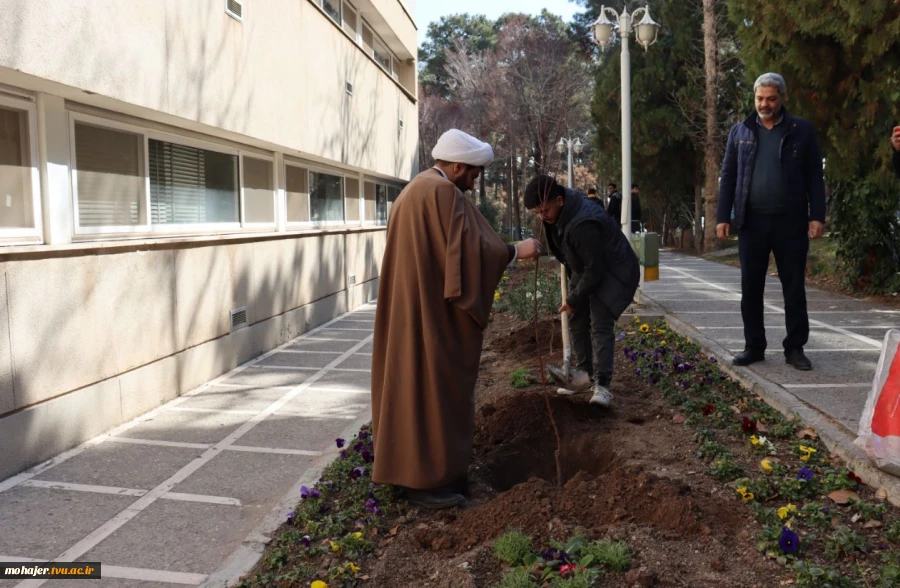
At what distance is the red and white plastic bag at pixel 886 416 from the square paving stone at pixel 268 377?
507 centimetres

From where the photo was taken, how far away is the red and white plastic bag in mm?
3717

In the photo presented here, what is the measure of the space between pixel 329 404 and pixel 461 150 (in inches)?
129

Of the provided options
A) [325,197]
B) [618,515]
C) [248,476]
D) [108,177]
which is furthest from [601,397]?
[325,197]

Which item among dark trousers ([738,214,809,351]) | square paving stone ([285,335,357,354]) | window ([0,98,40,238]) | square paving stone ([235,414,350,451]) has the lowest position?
square paving stone ([235,414,350,451])

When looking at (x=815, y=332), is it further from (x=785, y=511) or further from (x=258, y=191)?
(x=258, y=191)

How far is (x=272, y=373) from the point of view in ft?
26.5

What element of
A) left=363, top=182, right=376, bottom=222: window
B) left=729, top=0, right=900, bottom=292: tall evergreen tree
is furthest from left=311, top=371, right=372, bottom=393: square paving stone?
left=363, top=182, right=376, bottom=222: window

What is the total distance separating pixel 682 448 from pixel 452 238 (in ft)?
6.25

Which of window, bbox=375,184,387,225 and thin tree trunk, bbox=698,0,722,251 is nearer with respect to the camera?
window, bbox=375,184,387,225

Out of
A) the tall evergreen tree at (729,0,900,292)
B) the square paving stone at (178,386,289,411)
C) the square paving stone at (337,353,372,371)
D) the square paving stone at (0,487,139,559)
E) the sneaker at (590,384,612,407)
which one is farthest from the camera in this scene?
the square paving stone at (337,353,372,371)

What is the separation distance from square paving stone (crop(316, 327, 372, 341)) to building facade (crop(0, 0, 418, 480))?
0.85ft

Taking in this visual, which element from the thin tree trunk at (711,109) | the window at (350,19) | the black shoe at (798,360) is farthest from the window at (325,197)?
A: the thin tree trunk at (711,109)

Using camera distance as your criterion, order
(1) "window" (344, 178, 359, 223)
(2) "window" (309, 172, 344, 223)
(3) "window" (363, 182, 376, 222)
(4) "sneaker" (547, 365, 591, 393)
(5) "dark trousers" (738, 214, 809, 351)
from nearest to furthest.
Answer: (4) "sneaker" (547, 365, 591, 393) < (5) "dark trousers" (738, 214, 809, 351) < (2) "window" (309, 172, 344, 223) < (1) "window" (344, 178, 359, 223) < (3) "window" (363, 182, 376, 222)

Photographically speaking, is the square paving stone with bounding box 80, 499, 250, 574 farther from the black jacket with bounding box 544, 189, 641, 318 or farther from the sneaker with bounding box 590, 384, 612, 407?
the black jacket with bounding box 544, 189, 641, 318
